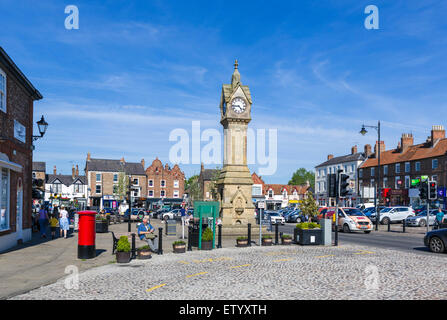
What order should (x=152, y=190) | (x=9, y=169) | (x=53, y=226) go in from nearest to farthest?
(x=9, y=169) → (x=53, y=226) → (x=152, y=190)

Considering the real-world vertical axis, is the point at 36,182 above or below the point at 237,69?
below

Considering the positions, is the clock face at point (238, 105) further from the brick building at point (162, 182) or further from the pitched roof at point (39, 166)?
the pitched roof at point (39, 166)

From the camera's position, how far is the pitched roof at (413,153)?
5950 centimetres

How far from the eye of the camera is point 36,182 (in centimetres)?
2988

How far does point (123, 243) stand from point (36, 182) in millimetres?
17750

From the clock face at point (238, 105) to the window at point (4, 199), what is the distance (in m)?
13.0

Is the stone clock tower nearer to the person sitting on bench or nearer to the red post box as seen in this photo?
the person sitting on bench

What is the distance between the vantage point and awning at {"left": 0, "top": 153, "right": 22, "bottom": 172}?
17059 millimetres

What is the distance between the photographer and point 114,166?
91.2m

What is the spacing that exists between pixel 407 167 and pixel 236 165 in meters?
47.0

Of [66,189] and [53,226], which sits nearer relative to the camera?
[53,226]

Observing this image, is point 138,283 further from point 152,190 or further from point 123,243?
point 152,190

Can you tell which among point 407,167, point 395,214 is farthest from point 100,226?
point 407,167

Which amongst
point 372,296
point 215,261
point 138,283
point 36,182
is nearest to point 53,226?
point 36,182
